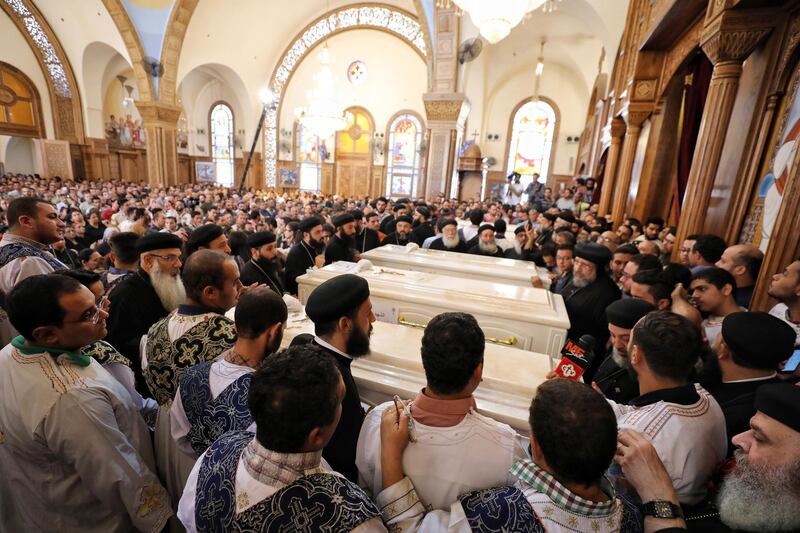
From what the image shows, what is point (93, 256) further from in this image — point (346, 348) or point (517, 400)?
point (517, 400)

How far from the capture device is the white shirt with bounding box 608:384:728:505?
43.4 inches

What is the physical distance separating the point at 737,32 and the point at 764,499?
3.42 metres

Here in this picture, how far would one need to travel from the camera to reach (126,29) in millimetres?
12094

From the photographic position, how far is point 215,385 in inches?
47.9

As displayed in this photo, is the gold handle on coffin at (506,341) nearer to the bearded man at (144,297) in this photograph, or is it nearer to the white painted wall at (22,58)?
the bearded man at (144,297)

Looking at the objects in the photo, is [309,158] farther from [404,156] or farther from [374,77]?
[374,77]

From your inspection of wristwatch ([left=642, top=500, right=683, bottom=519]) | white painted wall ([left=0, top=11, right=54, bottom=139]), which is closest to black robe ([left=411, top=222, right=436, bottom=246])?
wristwatch ([left=642, top=500, right=683, bottom=519])

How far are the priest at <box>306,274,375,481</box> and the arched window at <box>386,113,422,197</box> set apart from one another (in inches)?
669

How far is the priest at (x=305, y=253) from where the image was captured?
3.52 metres

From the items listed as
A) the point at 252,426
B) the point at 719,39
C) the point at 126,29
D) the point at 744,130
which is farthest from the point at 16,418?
the point at 126,29

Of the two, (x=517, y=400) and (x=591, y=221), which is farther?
(x=591, y=221)

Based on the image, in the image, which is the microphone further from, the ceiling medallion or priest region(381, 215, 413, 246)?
the ceiling medallion

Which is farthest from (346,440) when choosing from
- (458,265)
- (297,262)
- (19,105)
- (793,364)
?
(19,105)

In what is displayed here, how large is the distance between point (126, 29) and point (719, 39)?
51.6 feet
